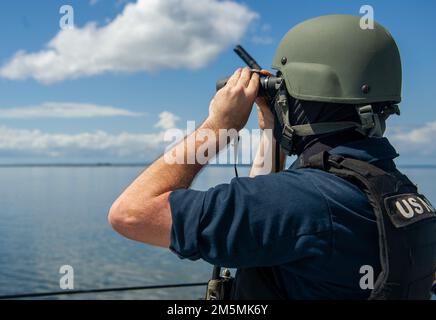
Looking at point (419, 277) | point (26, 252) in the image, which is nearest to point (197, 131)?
point (419, 277)

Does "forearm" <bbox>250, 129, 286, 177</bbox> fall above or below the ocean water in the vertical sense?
above

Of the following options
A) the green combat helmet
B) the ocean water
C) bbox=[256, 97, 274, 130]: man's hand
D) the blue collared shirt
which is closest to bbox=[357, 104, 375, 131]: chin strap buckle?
the green combat helmet

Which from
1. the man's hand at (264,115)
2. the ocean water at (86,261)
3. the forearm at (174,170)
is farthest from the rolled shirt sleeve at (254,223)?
the ocean water at (86,261)

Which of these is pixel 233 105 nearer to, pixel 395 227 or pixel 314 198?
pixel 314 198

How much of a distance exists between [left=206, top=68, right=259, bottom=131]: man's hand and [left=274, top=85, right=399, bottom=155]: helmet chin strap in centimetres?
17

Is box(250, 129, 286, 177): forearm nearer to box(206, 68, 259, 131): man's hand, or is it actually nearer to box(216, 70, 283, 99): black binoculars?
box(216, 70, 283, 99): black binoculars

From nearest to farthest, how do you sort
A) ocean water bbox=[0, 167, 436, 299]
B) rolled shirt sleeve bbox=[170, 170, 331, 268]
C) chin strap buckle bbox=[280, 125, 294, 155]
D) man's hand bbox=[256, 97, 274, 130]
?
rolled shirt sleeve bbox=[170, 170, 331, 268] → chin strap buckle bbox=[280, 125, 294, 155] → man's hand bbox=[256, 97, 274, 130] → ocean water bbox=[0, 167, 436, 299]

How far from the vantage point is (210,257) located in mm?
1960

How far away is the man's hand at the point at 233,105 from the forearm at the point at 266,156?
742mm

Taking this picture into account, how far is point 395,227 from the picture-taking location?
1981mm

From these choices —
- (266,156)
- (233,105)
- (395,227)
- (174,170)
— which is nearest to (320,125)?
(233,105)

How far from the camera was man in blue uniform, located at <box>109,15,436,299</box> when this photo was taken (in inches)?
75.6
